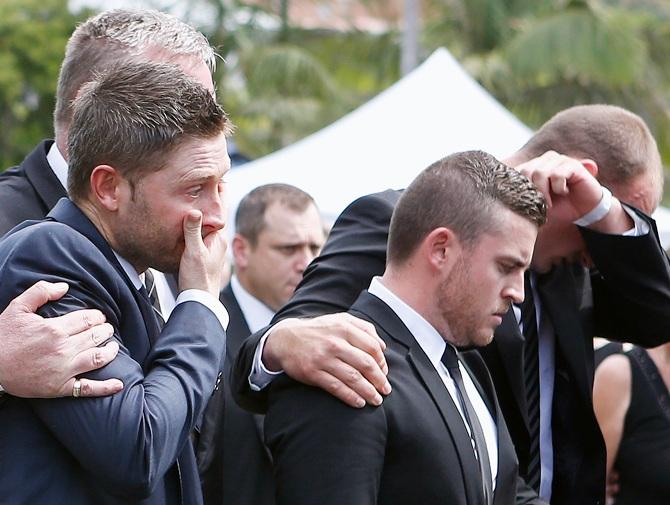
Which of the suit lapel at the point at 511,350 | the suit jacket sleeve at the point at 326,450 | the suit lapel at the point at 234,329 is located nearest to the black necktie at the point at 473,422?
the suit jacket sleeve at the point at 326,450

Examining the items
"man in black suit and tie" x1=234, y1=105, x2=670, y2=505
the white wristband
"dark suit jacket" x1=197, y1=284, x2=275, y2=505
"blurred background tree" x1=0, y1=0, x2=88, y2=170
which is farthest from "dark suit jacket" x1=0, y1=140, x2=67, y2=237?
"blurred background tree" x1=0, y1=0, x2=88, y2=170

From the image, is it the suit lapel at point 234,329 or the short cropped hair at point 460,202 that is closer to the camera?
the short cropped hair at point 460,202

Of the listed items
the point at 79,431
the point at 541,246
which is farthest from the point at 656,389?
the point at 79,431

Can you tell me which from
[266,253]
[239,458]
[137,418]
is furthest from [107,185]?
[266,253]

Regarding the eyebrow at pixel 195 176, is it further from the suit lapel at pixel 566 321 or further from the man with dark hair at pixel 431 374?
the suit lapel at pixel 566 321

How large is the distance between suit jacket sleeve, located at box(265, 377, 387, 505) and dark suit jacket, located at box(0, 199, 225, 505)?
36cm

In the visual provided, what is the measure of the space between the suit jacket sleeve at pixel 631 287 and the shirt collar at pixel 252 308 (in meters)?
1.94

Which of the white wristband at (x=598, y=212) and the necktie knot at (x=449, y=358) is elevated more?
the white wristband at (x=598, y=212)

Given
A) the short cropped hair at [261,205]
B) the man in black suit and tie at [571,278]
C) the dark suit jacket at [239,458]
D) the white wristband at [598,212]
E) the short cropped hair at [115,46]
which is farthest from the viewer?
the short cropped hair at [261,205]

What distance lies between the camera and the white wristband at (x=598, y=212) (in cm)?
358

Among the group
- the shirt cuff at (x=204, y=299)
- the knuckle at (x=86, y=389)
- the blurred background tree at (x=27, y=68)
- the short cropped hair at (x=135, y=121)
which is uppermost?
the short cropped hair at (x=135, y=121)

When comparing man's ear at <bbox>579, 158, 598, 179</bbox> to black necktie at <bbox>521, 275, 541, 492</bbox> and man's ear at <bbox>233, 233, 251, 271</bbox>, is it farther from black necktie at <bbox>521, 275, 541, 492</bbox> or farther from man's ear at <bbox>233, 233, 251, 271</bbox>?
man's ear at <bbox>233, 233, 251, 271</bbox>

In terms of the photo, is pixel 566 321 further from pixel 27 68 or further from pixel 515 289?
pixel 27 68

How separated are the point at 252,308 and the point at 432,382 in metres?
2.88
